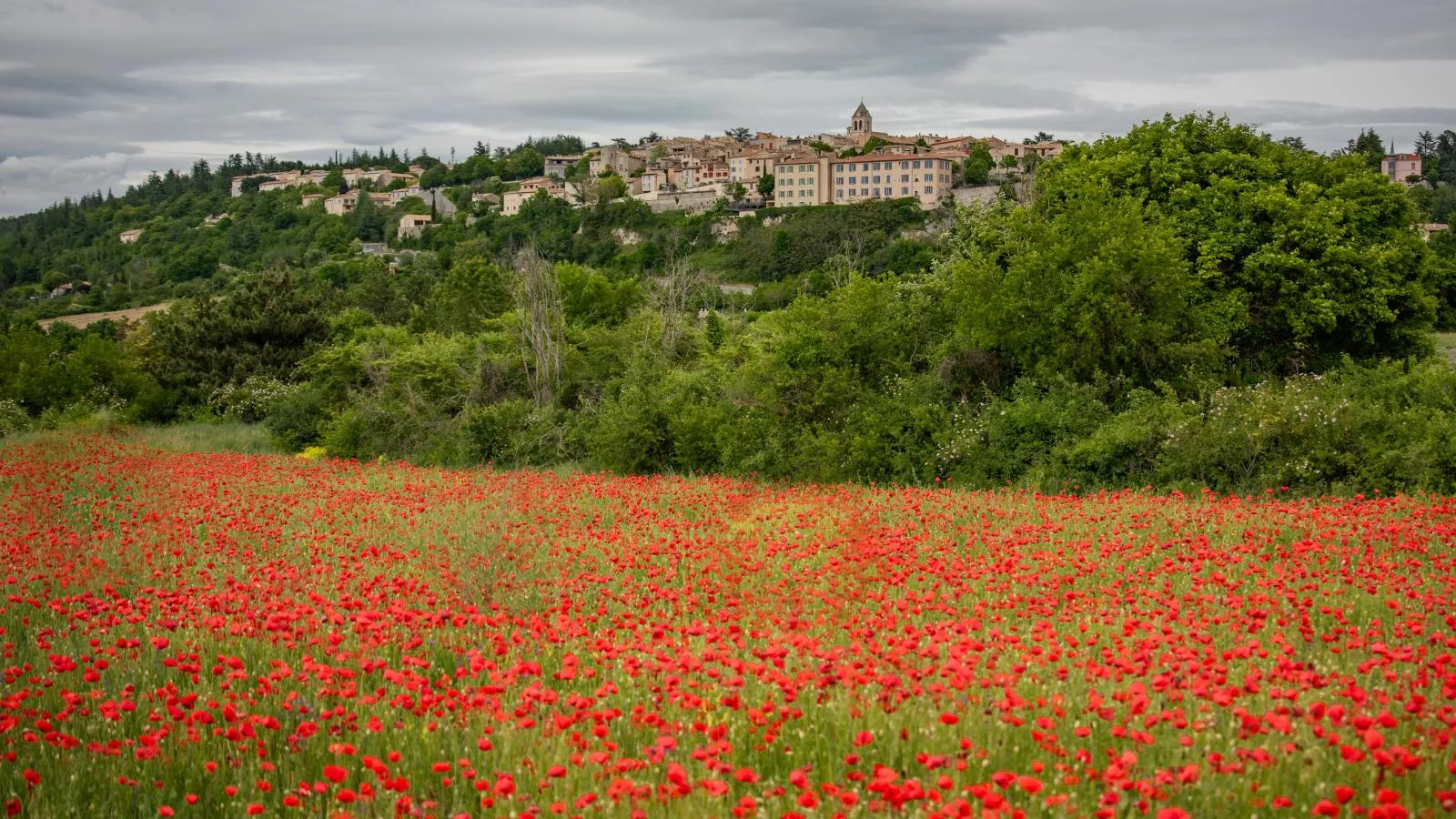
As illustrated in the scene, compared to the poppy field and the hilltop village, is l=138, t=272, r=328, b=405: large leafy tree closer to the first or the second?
the poppy field

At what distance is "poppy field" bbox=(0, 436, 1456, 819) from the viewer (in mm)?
5387

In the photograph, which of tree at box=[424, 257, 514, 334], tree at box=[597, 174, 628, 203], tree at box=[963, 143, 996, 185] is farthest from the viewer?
tree at box=[597, 174, 628, 203]

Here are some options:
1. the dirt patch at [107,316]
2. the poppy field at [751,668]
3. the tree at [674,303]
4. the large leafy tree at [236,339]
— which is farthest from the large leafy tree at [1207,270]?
the dirt patch at [107,316]

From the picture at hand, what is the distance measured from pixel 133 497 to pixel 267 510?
149 inches

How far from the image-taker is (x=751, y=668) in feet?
22.4

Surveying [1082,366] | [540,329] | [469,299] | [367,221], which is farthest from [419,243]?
[1082,366]

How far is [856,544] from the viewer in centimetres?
1208

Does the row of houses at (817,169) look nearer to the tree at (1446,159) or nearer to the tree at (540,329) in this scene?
the tree at (1446,159)

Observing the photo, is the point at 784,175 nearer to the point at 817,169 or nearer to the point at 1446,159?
the point at 817,169

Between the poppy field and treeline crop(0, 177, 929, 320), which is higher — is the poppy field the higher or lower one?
the lower one

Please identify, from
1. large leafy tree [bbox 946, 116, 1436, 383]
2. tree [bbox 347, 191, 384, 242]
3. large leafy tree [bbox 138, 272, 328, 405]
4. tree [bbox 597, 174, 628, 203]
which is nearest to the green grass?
large leafy tree [bbox 138, 272, 328, 405]

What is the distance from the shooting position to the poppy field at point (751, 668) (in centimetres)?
539

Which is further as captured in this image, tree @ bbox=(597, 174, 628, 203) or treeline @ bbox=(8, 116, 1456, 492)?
tree @ bbox=(597, 174, 628, 203)

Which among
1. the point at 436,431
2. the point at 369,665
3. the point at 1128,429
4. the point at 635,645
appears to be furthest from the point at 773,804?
the point at 436,431
